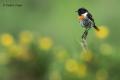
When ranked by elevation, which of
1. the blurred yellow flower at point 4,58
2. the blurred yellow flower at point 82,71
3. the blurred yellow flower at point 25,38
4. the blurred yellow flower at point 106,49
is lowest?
the blurred yellow flower at point 82,71

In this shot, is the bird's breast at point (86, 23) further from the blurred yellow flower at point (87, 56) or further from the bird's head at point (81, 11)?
the blurred yellow flower at point (87, 56)

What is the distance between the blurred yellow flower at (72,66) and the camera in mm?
3971

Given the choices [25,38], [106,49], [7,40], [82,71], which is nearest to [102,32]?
[106,49]

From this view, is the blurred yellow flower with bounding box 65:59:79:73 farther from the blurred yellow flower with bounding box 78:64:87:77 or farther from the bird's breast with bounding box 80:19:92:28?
the bird's breast with bounding box 80:19:92:28

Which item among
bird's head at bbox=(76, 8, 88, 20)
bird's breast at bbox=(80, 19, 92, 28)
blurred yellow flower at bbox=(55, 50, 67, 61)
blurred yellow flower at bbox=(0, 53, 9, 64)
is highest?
bird's head at bbox=(76, 8, 88, 20)

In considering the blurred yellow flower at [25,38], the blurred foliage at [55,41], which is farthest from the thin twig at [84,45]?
the blurred yellow flower at [25,38]

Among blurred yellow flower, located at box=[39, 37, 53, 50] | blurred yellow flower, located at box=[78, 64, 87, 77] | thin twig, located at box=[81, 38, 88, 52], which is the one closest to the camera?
blurred yellow flower, located at box=[78, 64, 87, 77]

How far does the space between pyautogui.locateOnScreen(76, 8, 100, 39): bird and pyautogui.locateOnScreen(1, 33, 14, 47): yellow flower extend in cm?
54

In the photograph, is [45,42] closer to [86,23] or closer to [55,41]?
[55,41]

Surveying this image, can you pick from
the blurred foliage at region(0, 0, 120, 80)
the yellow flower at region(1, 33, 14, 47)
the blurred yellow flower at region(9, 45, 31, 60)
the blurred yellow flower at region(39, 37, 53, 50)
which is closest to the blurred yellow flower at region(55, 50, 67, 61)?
the blurred foliage at region(0, 0, 120, 80)

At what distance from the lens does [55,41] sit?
4238 millimetres

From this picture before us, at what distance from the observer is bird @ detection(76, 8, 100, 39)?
13.1ft

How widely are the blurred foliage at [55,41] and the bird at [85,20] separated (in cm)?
6

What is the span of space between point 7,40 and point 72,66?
1.76ft
